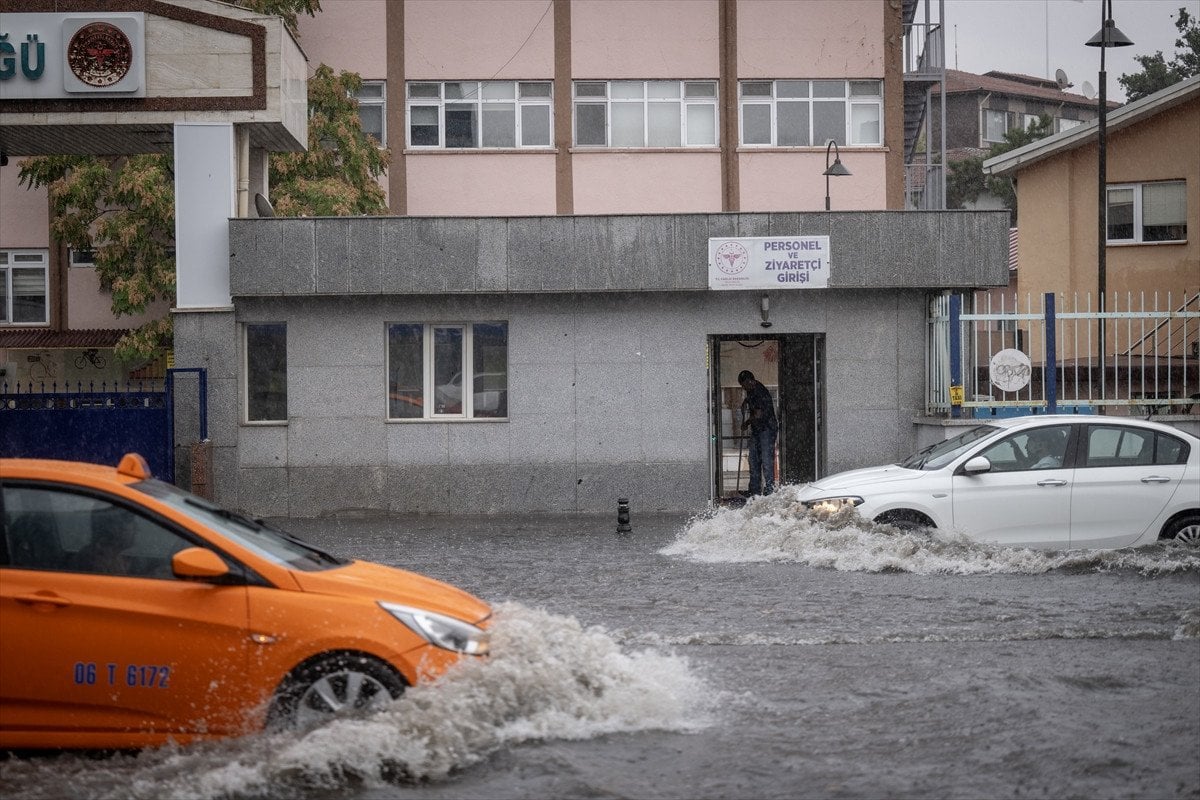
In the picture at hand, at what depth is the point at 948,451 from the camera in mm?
14281

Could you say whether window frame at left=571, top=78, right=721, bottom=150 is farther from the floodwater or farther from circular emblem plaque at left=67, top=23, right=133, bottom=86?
the floodwater

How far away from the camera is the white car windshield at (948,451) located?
46.0 ft

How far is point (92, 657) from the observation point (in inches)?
253

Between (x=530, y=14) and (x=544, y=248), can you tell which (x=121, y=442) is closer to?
(x=544, y=248)

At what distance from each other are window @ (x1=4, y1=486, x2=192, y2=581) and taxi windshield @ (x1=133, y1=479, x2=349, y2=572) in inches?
8.1

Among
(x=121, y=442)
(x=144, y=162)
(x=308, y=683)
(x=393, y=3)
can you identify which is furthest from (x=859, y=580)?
(x=393, y=3)

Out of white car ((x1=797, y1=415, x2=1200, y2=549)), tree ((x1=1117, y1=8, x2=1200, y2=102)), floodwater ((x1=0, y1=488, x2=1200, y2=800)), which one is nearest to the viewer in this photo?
floodwater ((x1=0, y1=488, x2=1200, y2=800))

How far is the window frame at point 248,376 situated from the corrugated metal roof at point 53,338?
51.6 feet

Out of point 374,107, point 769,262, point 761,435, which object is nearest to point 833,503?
point 769,262

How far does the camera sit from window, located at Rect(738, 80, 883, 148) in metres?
32.9

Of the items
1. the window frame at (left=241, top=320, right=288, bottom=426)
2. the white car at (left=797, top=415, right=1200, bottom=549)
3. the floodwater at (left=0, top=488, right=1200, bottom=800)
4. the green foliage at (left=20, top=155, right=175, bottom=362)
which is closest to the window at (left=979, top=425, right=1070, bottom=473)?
the white car at (left=797, top=415, right=1200, bottom=549)

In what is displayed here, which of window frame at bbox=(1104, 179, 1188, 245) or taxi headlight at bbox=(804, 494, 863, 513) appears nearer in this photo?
taxi headlight at bbox=(804, 494, 863, 513)

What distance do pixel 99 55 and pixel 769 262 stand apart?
9617 millimetres

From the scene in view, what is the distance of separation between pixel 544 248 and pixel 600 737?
13573 millimetres
